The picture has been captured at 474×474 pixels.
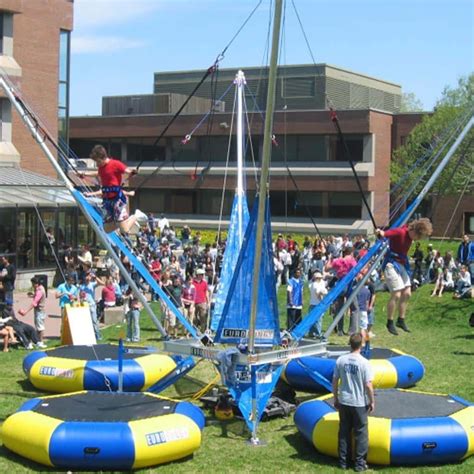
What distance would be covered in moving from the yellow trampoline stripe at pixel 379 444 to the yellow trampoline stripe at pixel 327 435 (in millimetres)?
479

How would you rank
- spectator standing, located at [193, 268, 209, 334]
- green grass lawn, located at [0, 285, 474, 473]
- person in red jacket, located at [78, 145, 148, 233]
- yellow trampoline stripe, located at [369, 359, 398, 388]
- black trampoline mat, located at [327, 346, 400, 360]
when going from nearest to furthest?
green grass lawn, located at [0, 285, 474, 473]
person in red jacket, located at [78, 145, 148, 233]
yellow trampoline stripe, located at [369, 359, 398, 388]
black trampoline mat, located at [327, 346, 400, 360]
spectator standing, located at [193, 268, 209, 334]

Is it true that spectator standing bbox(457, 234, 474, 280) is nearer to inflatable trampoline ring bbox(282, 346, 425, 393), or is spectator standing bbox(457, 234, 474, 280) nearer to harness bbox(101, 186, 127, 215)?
inflatable trampoline ring bbox(282, 346, 425, 393)

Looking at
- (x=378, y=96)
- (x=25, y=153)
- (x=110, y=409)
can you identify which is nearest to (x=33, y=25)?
(x=25, y=153)

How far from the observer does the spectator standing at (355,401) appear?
11.0 meters

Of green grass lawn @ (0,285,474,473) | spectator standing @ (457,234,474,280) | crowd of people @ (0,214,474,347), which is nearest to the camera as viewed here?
green grass lawn @ (0,285,474,473)

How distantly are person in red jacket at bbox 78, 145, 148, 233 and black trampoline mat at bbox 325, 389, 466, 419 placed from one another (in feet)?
12.6

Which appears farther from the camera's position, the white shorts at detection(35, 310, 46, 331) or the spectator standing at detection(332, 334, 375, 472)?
the white shorts at detection(35, 310, 46, 331)

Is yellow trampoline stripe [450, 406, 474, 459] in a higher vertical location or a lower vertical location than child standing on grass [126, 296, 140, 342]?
lower

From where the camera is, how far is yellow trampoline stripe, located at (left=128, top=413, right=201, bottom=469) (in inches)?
432

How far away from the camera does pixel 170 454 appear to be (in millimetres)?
11211

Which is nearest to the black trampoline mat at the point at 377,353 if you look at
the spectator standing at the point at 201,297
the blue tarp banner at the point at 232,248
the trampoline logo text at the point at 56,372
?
the blue tarp banner at the point at 232,248

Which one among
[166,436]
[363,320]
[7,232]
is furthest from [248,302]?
[7,232]

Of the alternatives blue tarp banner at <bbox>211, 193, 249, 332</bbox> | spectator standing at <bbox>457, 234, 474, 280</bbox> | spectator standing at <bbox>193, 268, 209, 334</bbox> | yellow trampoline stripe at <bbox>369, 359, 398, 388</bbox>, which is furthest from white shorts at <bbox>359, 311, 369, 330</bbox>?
spectator standing at <bbox>457, 234, 474, 280</bbox>

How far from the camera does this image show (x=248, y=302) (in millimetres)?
13734
